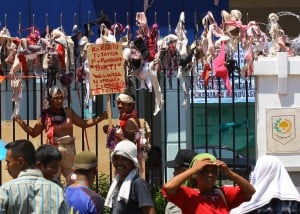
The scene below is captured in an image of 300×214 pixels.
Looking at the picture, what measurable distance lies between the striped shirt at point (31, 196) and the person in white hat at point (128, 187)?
3.19 feet

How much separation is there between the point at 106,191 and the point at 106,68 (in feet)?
4.83

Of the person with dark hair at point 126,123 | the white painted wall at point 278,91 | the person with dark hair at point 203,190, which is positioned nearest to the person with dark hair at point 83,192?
the person with dark hair at point 203,190

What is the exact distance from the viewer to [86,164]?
642 centimetres

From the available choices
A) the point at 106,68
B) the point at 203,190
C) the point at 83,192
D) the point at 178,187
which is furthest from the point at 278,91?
the point at 83,192

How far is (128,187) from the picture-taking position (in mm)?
6410

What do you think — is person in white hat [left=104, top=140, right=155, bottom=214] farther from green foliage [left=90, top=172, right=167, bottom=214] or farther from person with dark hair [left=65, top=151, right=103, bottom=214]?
green foliage [left=90, top=172, right=167, bottom=214]

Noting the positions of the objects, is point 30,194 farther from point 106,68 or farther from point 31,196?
point 106,68

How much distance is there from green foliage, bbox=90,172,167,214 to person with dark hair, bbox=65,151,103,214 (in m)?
2.63

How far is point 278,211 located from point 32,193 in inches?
68.6

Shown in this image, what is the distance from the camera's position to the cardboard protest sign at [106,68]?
8.57 meters

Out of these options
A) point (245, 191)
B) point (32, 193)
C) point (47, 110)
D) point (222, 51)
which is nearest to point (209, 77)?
point (222, 51)

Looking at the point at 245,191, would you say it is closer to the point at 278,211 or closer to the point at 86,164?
the point at 278,211

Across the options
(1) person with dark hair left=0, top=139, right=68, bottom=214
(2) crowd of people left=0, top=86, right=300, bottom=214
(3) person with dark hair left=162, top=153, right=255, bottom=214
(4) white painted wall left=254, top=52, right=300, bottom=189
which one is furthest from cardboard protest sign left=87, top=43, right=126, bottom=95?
(1) person with dark hair left=0, top=139, right=68, bottom=214

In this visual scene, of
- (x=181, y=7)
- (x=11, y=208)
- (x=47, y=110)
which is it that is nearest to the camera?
(x=11, y=208)
